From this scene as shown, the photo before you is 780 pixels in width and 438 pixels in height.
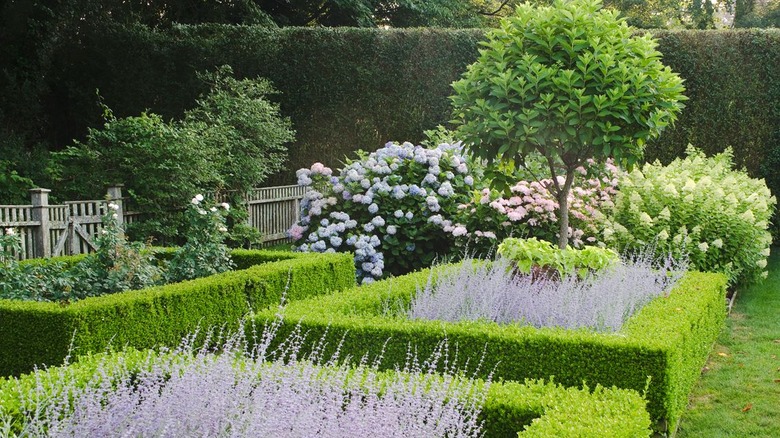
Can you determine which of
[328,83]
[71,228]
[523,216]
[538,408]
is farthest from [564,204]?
[328,83]

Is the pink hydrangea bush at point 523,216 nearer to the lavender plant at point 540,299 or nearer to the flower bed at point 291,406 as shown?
the lavender plant at point 540,299

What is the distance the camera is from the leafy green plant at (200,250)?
752cm

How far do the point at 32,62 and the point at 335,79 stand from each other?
681 centimetres

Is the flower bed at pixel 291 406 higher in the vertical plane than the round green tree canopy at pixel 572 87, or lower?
lower

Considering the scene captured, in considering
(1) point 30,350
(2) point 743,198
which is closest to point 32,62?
(1) point 30,350

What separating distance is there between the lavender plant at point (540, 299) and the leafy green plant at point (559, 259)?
0.23 ft

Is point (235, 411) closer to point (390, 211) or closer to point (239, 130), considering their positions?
point (390, 211)

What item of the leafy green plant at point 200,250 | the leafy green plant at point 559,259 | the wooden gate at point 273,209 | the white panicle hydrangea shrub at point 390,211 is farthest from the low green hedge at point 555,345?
the wooden gate at point 273,209

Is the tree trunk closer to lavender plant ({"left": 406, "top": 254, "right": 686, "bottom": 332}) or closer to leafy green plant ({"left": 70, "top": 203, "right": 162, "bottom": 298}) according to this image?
lavender plant ({"left": 406, "top": 254, "right": 686, "bottom": 332})

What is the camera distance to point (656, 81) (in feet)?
21.5

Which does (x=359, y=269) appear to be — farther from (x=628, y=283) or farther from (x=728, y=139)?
(x=728, y=139)

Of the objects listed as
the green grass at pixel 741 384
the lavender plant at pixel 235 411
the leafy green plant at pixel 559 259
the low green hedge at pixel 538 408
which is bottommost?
the green grass at pixel 741 384

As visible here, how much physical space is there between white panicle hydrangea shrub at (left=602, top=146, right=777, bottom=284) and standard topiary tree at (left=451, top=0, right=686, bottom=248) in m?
2.17

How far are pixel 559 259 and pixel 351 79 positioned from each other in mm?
9414
